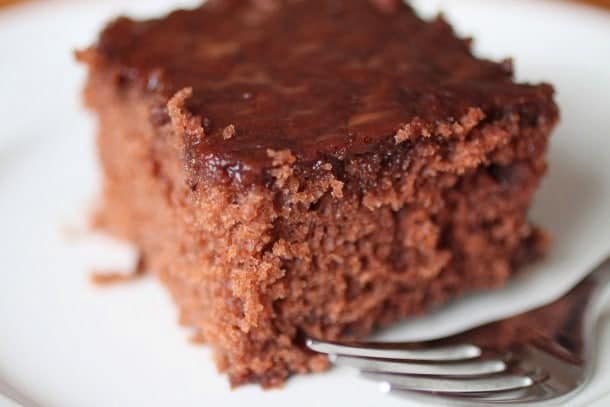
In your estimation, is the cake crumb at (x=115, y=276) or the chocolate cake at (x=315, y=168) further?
the cake crumb at (x=115, y=276)

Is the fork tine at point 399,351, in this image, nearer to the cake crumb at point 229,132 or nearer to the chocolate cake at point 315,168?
the chocolate cake at point 315,168

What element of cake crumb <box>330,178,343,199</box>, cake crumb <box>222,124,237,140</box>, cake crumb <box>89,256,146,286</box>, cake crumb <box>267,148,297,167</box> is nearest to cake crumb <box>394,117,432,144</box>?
cake crumb <box>330,178,343,199</box>

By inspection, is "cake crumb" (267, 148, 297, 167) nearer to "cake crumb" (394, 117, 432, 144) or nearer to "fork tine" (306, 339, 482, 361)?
"cake crumb" (394, 117, 432, 144)

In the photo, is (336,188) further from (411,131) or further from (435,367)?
(435,367)

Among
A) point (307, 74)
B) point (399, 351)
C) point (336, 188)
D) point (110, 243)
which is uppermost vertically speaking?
point (307, 74)

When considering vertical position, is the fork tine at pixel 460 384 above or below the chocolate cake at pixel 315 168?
below

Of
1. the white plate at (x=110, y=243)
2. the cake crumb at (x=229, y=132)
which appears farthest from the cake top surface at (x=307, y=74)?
the white plate at (x=110, y=243)

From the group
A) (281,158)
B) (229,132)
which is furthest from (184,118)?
(281,158)
